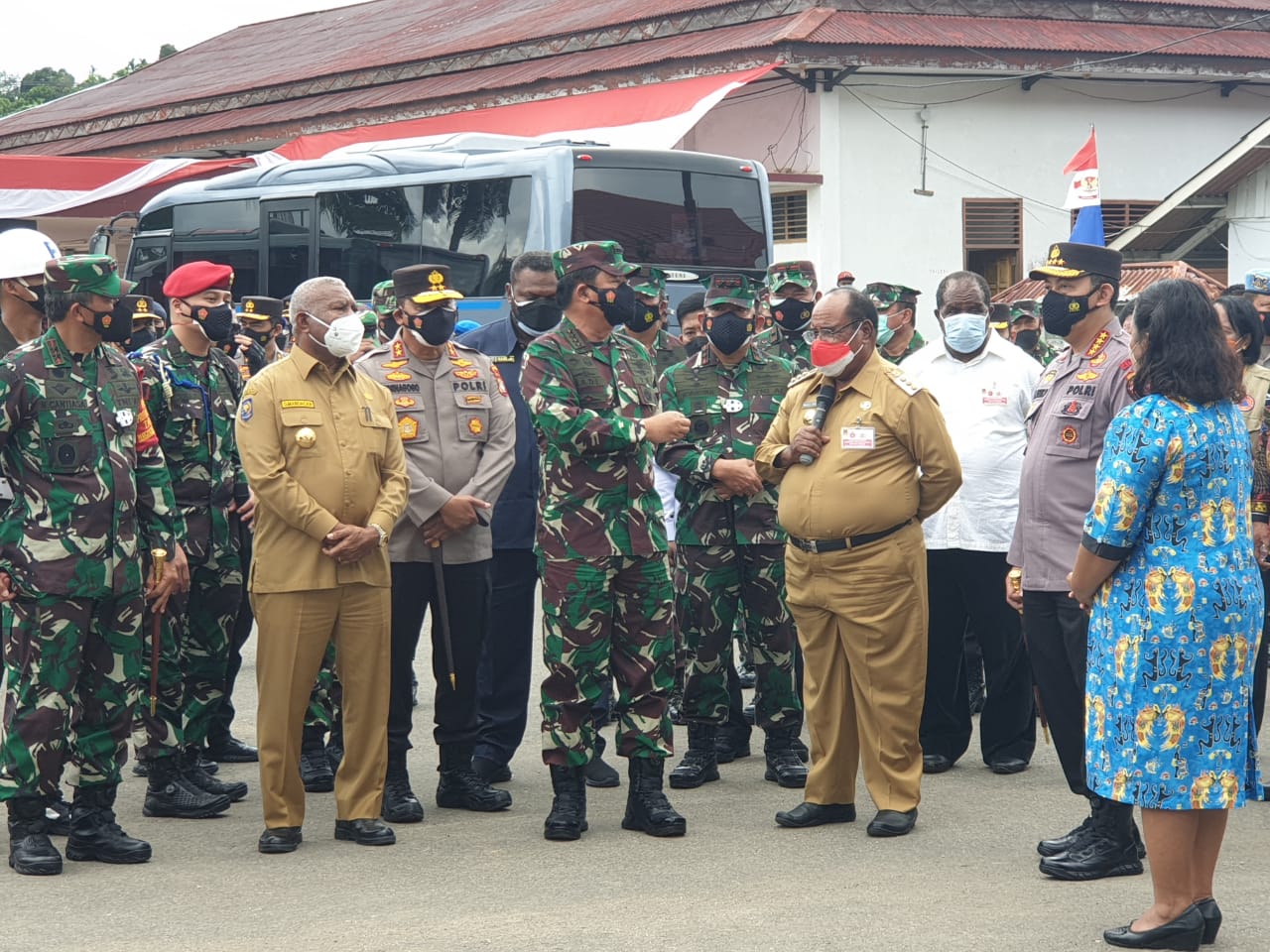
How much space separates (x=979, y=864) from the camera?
5742 mm

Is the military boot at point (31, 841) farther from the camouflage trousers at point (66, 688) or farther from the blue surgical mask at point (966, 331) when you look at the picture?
the blue surgical mask at point (966, 331)

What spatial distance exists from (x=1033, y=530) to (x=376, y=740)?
8.20 ft

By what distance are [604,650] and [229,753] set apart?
7.46ft

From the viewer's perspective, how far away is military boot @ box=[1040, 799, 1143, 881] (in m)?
5.52

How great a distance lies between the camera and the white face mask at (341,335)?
5953mm

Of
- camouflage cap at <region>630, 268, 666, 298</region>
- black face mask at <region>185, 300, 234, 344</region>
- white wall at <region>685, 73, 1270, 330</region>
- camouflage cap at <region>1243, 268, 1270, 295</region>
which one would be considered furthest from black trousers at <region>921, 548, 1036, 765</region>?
white wall at <region>685, 73, 1270, 330</region>

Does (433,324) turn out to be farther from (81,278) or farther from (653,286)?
(653,286)

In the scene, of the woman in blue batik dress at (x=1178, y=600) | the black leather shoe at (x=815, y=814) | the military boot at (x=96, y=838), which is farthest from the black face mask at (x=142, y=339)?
the woman in blue batik dress at (x=1178, y=600)

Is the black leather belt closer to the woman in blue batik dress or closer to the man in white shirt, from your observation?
the man in white shirt

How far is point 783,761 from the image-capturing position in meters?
7.08

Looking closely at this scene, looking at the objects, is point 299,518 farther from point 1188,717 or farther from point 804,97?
point 804,97

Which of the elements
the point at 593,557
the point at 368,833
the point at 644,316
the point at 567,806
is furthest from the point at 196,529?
the point at 644,316

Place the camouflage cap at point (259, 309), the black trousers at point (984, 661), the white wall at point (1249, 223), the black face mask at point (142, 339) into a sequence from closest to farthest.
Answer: the black trousers at point (984, 661) < the camouflage cap at point (259, 309) < the black face mask at point (142, 339) < the white wall at point (1249, 223)

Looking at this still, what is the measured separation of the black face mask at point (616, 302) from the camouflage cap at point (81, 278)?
5.68 feet
